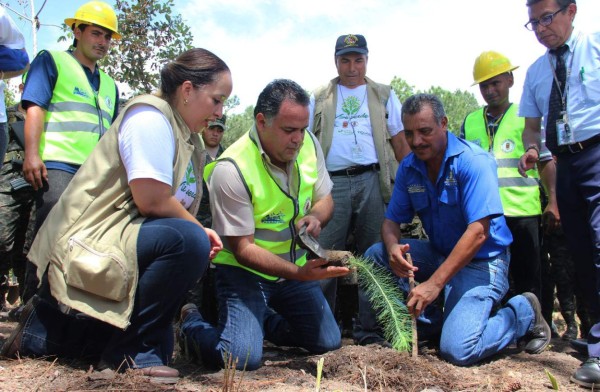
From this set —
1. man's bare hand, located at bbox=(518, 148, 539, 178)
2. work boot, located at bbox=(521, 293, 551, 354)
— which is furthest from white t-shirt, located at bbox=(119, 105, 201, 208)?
work boot, located at bbox=(521, 293, 551, 354)

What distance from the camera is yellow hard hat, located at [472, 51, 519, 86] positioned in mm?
4773

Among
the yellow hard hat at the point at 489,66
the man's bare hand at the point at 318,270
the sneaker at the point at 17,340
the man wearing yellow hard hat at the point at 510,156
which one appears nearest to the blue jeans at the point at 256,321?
the man's bare hand at the point at 318,270

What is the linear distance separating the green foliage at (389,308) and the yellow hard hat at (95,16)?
2.44m

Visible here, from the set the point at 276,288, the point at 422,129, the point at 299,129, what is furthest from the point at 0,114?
the point at 422,129

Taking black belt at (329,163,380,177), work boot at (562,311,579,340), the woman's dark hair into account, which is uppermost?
the woman's dark hair

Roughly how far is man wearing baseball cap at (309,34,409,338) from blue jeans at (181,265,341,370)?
0.85m

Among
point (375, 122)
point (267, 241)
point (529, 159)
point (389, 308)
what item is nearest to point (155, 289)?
point (267, 241)

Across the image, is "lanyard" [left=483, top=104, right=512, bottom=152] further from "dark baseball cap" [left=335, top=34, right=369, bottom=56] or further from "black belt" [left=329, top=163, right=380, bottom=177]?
"dark baseball cap" [left=335, top=34, right=369, bottom=56]

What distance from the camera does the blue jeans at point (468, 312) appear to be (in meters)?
3.45

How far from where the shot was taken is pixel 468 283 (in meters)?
3.73

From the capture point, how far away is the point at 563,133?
11.3 feet

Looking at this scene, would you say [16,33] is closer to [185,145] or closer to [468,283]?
[185,145]

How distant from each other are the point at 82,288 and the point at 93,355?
66cm

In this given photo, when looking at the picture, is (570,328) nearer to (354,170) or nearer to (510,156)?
(510,156)
